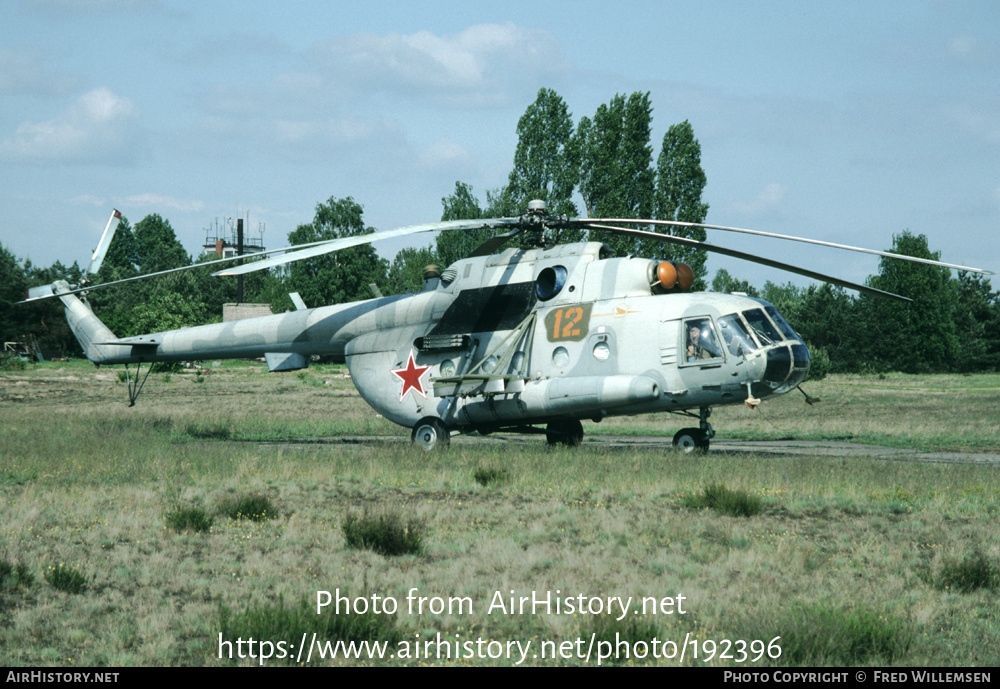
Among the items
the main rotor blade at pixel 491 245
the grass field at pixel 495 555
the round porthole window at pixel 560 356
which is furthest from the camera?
the main rotor blade at pixel 491 245

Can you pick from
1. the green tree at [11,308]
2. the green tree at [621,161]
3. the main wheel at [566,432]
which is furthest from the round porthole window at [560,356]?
the green tree at [11,308]

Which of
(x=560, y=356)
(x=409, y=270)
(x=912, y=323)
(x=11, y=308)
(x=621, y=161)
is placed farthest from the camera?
(x=409, y=270)

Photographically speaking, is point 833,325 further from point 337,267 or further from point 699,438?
point 699,438

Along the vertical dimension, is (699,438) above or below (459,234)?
below

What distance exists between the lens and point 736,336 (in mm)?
15602

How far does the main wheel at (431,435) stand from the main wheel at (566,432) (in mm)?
2583

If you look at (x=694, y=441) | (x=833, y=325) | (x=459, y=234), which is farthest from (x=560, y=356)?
(x=833, y=325)

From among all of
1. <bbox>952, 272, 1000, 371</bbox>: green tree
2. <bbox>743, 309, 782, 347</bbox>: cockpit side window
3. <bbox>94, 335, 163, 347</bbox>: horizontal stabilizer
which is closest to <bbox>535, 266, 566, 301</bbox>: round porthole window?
<bbox>743, 309, 782, 347</bbox>: cockpit side window

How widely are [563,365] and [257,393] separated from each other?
30.6 metres

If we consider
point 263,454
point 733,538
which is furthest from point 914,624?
point 263,454

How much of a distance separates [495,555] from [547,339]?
901 cm

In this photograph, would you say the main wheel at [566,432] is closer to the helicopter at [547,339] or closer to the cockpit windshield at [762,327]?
the helicopter at [547,339]

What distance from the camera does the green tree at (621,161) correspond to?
44.5 m

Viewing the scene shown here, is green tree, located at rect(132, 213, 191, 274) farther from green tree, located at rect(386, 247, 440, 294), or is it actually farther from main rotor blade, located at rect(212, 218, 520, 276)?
main rotor blade, located at rect(212, 218, 520, 276)
